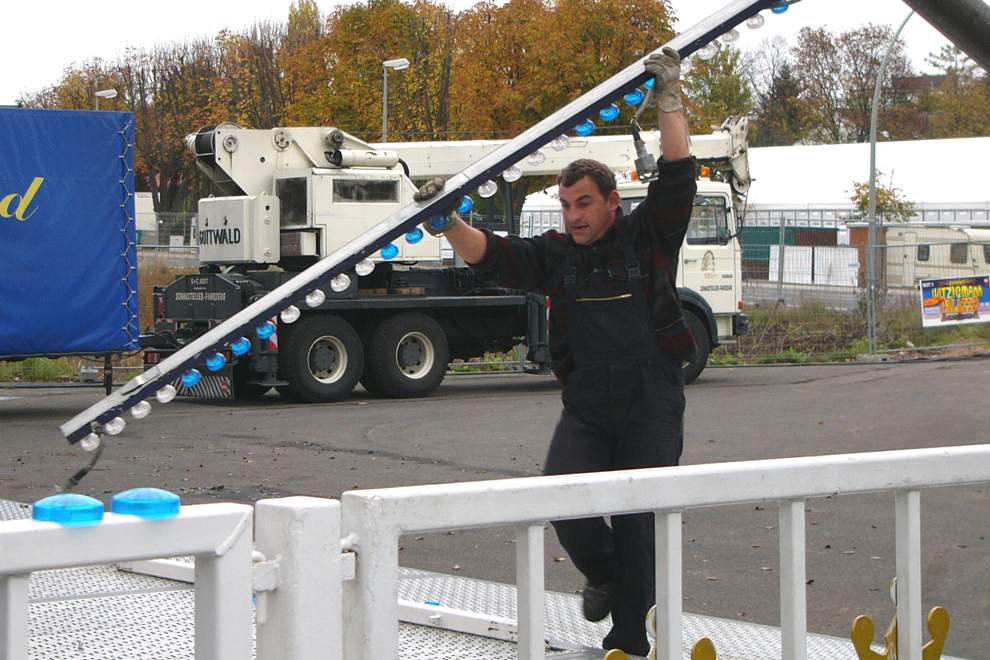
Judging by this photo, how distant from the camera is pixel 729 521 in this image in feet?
23.1

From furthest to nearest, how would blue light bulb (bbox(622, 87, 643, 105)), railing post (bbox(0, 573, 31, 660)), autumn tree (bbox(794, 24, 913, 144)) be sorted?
autumn tree (bbox(794, 24, 913, 144))
blue light bulb (bbox(622, 87, 643, 105))
railing post (bbox(0, 573, 31, 660))

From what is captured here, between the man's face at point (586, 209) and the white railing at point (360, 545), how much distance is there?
1.61 meters

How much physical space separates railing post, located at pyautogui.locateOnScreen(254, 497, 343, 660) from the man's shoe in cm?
Answer: 205

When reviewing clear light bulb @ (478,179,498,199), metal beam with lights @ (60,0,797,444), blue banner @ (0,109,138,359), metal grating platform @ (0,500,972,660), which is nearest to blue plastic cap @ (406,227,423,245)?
metal beam with lights @ (60,0,797,444)

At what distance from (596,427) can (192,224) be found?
30238mm

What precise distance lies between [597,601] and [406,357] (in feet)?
38.7

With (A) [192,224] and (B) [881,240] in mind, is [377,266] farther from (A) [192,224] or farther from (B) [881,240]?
(B) [881,240]

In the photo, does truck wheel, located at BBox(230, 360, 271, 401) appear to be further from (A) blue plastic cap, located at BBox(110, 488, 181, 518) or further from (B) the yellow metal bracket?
(A) blue plastic cap, located at BBox(110, 488, 181, 518)

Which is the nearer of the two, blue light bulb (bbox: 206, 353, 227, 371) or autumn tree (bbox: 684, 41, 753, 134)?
blue light bulb (bbox: 206, 353, 227, 371)

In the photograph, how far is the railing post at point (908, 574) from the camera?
245 cm

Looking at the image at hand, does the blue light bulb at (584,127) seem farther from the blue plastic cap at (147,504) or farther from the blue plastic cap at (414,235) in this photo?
the blue plastic cap at (147,504)

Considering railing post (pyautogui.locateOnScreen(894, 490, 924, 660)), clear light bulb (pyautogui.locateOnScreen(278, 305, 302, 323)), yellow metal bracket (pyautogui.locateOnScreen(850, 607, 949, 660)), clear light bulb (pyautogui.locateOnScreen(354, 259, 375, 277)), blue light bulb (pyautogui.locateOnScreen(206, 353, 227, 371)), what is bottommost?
yellow metal bracket (pyautogui.locateOnScreen(850, 607, 949, 660))

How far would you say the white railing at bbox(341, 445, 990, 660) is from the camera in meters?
1.90

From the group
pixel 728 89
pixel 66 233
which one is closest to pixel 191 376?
pixel 66 233
